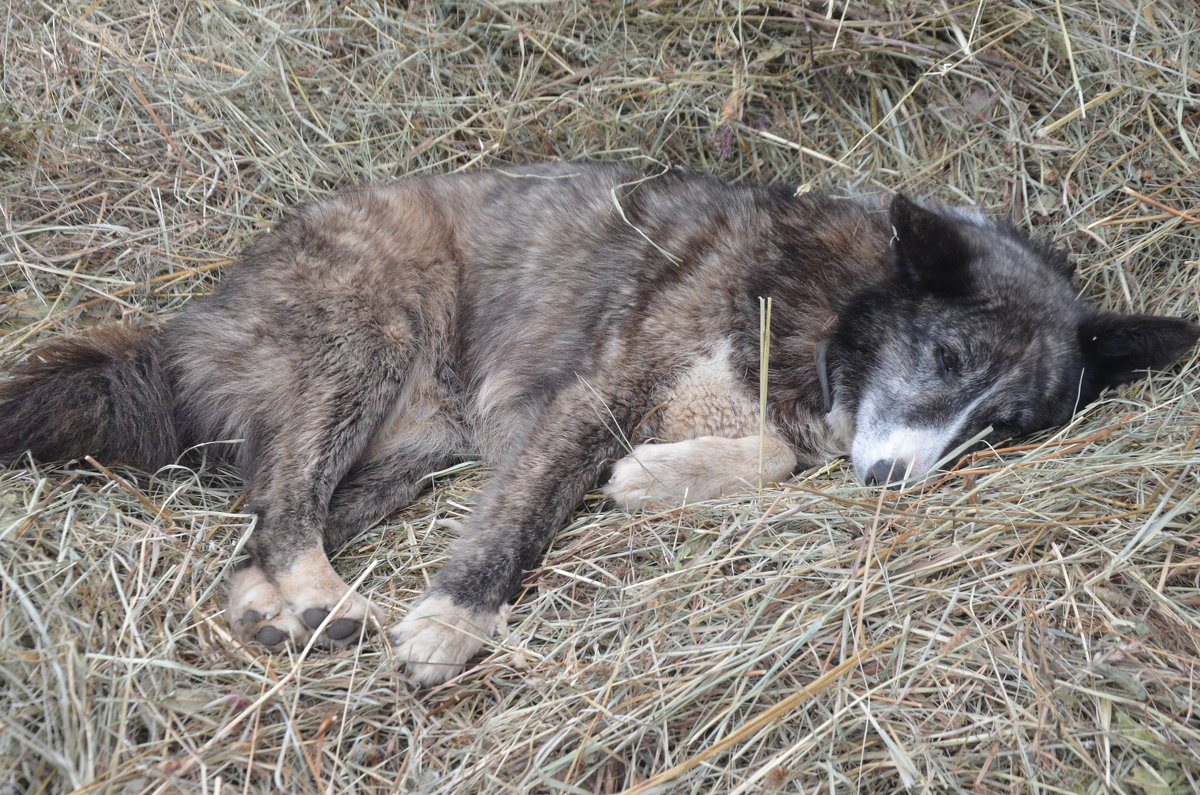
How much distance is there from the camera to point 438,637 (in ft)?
9.79

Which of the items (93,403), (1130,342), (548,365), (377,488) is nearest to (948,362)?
(1130,342)

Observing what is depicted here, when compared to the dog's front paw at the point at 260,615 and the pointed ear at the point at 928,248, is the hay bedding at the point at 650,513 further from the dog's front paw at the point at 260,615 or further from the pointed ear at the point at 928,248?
the pointed ear at the point at 928,248

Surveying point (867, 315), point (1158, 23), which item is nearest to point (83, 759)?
point (867, 315)

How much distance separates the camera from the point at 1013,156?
4.44 m

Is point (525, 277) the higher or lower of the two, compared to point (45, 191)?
lower

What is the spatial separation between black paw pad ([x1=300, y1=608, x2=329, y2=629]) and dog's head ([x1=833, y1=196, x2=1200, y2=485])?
2.08 metres

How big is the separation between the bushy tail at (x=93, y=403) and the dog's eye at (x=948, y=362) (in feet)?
10.2

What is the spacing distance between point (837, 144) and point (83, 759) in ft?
14.0

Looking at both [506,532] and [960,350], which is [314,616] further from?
[960,350]

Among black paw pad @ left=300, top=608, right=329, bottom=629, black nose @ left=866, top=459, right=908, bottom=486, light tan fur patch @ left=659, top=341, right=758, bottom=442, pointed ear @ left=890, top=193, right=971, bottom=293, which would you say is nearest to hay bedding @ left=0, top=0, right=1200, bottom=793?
black nose @ left=866, top=459, right=908, bottom=486

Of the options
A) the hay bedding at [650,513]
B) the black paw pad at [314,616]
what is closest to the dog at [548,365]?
the black paw pad at [314,616]

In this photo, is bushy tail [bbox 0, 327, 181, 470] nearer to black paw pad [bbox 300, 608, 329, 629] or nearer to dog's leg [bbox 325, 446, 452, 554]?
dog's leg [bbox 325, 446, 452, 554]

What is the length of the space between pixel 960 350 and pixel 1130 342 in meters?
0.73

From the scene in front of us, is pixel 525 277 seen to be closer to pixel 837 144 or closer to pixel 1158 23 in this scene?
pixel 837 144
